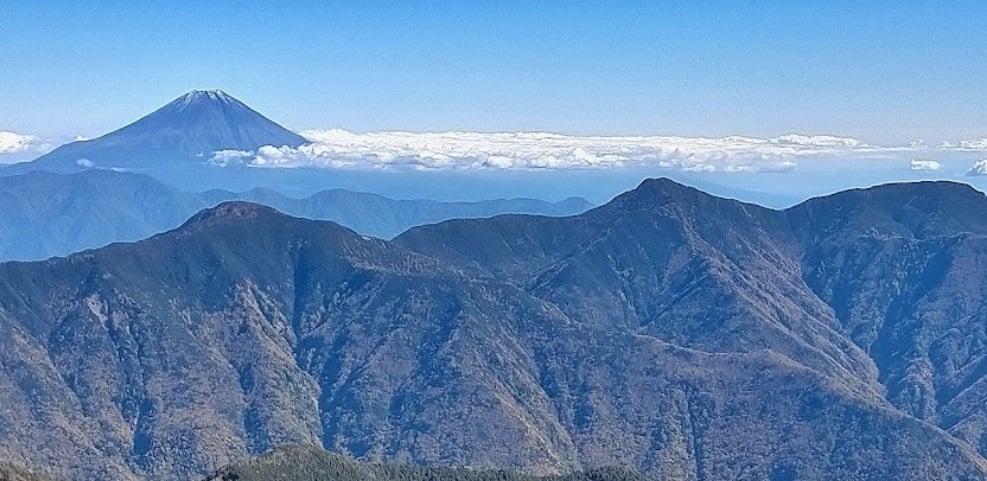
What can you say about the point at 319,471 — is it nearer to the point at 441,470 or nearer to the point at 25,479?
the point at 441,470

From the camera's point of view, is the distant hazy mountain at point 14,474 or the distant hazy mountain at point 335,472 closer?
the distant hazy mountain at point 14,474

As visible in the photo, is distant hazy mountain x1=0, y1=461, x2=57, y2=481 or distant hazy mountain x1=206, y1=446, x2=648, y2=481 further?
distant hazy mountain x1=206, y1=446, x2=648, y2=481

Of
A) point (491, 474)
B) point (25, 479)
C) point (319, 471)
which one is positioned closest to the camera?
point (25, 479)

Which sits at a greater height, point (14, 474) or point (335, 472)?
point (14, 474)

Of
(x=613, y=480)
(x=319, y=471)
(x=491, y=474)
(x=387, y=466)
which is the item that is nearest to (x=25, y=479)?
(x=319, y=471)

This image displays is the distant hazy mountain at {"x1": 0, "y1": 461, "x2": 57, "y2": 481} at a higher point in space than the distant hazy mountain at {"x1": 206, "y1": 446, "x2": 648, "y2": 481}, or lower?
higher

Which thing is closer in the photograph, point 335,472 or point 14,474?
point 14,474

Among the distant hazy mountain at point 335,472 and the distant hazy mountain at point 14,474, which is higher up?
the distant hazy mountain at point 14,474

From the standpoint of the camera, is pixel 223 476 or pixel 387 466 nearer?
pixel 223 476
